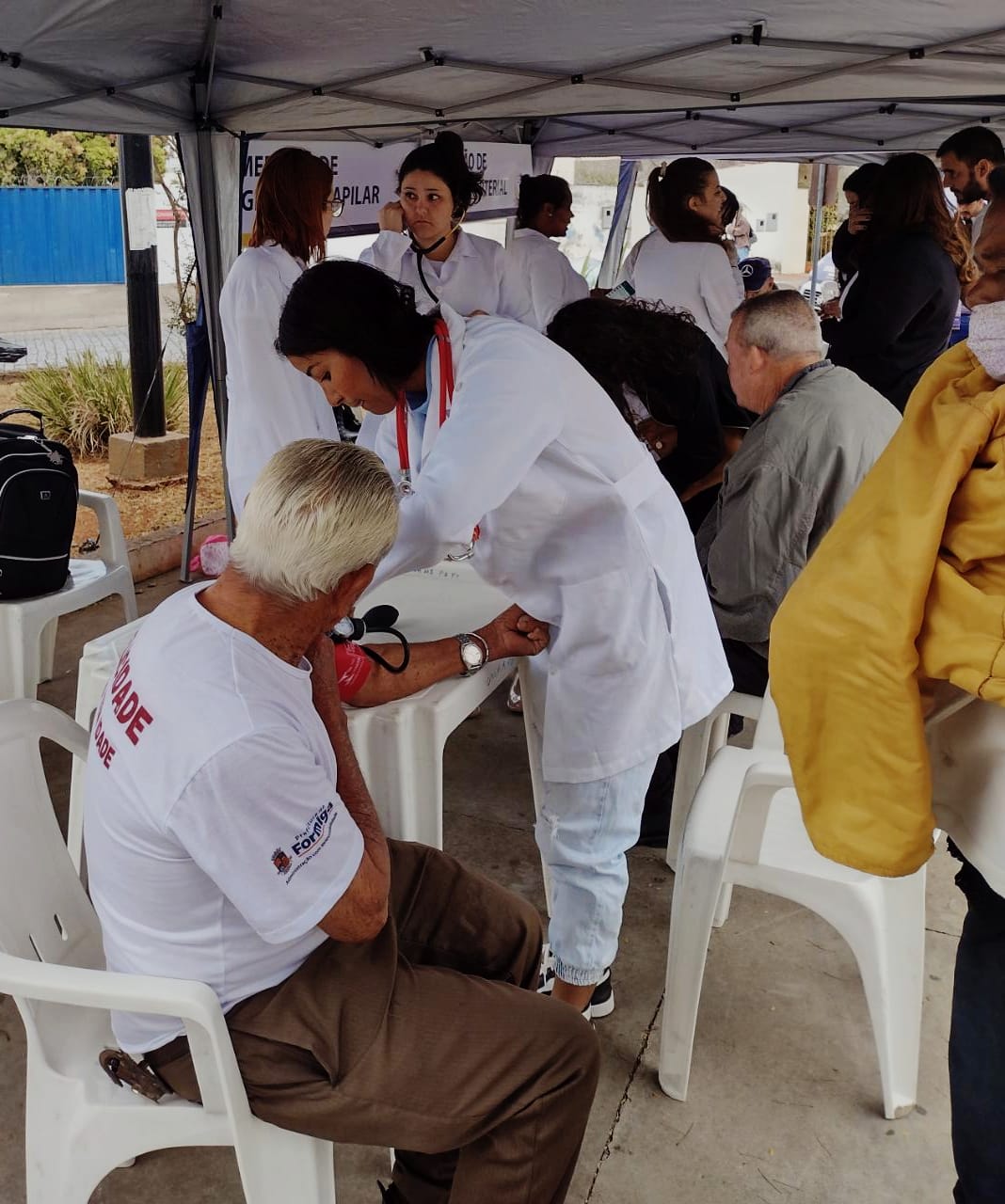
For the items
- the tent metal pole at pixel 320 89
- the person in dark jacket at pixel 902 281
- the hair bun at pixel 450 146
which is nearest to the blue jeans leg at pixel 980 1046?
the person in dark jacket at pixel 902 281

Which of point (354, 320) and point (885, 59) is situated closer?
point (354, 320)

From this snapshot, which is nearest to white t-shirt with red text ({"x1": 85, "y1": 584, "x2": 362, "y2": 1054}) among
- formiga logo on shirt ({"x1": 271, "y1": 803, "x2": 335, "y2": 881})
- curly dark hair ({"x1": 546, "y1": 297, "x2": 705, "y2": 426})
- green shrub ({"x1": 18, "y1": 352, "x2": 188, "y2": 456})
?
formiga logo on shirt ({"x1": 271, "y1": 803, "x2": 335, "y2": 881})

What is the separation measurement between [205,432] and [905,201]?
19.2 ft

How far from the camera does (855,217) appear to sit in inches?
175

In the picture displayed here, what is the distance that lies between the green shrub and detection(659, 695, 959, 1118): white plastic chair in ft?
19.5

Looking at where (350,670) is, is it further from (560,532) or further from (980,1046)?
(980,1046)

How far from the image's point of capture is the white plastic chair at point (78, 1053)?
4.25ft

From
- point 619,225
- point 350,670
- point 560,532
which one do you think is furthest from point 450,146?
point 619,225

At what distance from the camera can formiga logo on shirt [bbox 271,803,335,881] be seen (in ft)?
4.12

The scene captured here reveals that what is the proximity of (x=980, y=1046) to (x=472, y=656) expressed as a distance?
977 mm

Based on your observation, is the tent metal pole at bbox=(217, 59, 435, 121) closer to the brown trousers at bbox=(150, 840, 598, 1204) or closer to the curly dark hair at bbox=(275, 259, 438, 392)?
the curly dark hair at bbox=(275, 259, 438, 392)

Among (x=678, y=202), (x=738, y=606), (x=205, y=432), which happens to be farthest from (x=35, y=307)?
(x=738, y=606)

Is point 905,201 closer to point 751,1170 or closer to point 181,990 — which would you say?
point 751,1170

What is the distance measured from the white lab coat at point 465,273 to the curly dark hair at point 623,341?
1884mm
